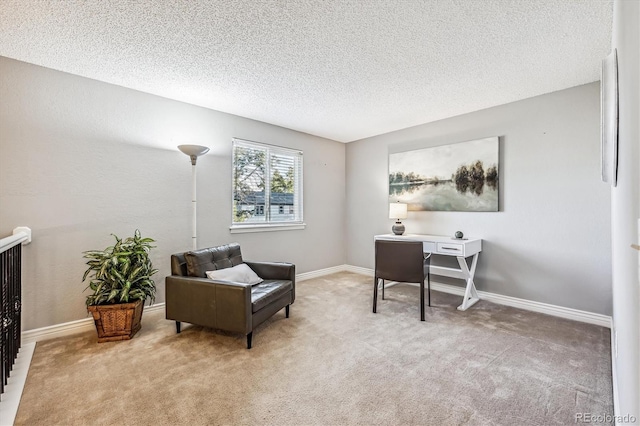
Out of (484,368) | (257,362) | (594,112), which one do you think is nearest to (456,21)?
(594,112)

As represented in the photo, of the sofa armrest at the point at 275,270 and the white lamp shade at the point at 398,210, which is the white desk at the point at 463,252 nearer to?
the white lamp shade at the point at 398,210

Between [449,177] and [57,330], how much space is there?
464cm

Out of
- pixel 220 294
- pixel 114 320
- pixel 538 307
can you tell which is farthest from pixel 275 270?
pixel 538 307

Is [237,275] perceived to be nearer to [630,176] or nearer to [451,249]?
[451,249]

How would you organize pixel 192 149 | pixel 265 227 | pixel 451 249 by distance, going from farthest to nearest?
pixel 265 227
pixel 451 249
pixel 192 149

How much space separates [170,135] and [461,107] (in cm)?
353

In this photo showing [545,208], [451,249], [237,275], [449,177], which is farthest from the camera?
[449,177]

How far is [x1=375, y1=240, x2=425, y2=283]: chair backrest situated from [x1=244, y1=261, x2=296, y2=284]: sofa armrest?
0.97 metres

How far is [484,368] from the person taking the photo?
2.08 metres

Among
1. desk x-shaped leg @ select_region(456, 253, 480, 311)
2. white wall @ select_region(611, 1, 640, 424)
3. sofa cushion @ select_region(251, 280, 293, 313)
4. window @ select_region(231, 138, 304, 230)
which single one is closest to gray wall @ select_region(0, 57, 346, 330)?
window @ select_region(231, 138, 304, 230)

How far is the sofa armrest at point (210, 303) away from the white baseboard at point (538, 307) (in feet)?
9.31

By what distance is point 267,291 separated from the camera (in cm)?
267

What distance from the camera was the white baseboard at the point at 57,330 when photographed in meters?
2.48

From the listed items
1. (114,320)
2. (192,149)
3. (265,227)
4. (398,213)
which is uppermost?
(192,149)
